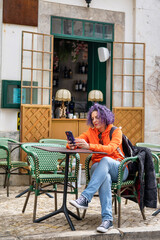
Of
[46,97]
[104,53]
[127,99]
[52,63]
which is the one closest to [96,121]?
[46,97]

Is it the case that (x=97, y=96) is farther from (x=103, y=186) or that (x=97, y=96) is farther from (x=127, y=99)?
(x=103, y=186)

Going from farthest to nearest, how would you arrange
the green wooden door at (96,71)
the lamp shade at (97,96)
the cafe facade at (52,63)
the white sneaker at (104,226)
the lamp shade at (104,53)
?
the green wooden door at (96,71)
the lamp shade at (97,96)
the lamp shade at (104,53)
the cafe facade at (52,63)
the white sneaker at (104,226)

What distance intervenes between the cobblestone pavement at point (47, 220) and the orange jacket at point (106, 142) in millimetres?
811

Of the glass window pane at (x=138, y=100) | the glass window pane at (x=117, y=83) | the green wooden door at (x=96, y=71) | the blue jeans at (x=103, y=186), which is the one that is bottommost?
the blue jeans at (x=103, y=186)

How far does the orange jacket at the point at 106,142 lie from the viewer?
14.8 ft

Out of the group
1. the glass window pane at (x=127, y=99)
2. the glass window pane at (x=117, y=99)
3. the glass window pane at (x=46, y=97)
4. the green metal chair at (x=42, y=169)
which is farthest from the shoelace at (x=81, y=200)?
the glass window pane at (x=127, y=99)

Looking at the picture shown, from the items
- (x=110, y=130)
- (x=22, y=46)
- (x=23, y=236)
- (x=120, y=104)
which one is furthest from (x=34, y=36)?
(x=23, y=236)

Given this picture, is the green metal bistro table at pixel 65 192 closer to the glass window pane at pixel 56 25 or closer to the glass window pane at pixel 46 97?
the glass window pane at pixel 46 97

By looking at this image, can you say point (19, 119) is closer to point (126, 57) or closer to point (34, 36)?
point (34, 36)

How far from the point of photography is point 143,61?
875 cm

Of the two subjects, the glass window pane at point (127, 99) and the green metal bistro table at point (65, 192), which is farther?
the glass window pane at point (127, 99)

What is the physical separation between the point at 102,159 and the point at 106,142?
12.6 inches

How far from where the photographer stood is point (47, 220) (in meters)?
4.83

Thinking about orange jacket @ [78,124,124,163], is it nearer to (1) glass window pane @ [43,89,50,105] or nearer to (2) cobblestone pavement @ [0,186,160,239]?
(2) cobblestone pavement @ [0,186,160,239]
